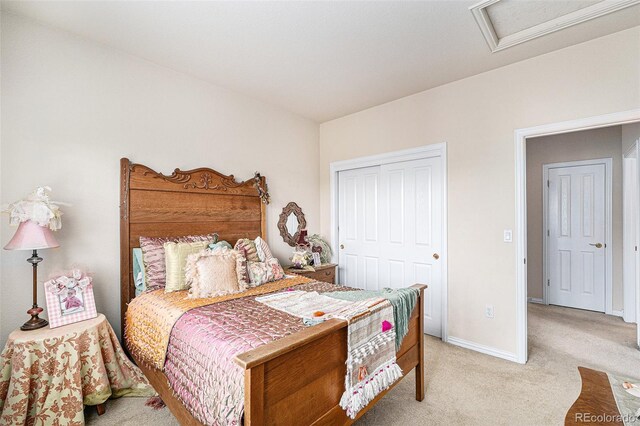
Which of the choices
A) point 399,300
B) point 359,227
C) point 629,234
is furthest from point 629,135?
point 399,300

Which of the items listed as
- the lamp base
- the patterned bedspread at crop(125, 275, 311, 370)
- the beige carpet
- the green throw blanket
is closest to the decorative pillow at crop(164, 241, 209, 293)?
the patterned bedspread at crop(125, 275, 311, 370)

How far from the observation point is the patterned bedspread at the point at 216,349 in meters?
1.29

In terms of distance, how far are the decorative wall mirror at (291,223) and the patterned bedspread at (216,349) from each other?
1.89 meters

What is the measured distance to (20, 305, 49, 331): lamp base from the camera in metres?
1.87

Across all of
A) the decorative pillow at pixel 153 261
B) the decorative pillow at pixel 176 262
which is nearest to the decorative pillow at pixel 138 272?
the decorative pillow at pixel 153 261

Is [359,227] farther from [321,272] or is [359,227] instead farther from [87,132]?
[87,132]

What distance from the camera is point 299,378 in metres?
1.32

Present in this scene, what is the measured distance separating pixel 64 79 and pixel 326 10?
2.04m

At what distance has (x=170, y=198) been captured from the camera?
9.04 feet

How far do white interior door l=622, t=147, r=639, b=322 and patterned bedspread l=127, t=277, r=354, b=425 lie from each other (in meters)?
4.34

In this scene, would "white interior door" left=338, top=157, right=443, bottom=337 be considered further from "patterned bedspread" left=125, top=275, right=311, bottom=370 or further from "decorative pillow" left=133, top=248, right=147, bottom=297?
"decorative pillow" left=133, top=248, right=147, bottom=297

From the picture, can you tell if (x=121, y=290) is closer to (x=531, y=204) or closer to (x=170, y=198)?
(x=170, y=198)

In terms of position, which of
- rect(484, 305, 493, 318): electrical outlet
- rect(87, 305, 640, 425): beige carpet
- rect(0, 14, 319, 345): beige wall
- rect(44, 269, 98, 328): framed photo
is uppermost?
rect(0, 14, 319, 345): beige wall

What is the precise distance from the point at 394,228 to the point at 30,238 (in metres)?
3.30
